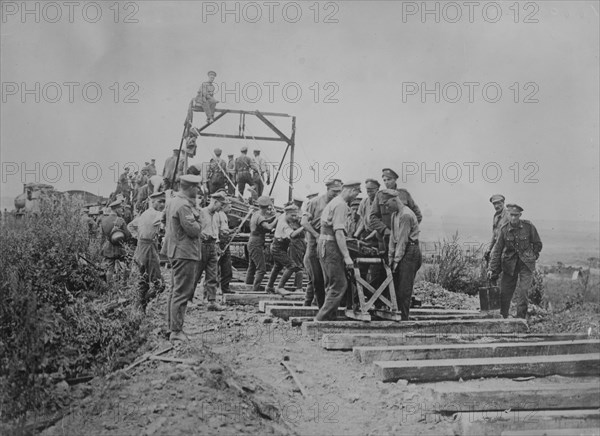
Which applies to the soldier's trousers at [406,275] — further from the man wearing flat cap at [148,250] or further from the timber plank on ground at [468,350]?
the man wearing flat cap at [148,250]

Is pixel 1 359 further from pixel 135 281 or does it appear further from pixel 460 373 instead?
pixel 460 373

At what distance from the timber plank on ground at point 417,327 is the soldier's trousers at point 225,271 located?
123 inches

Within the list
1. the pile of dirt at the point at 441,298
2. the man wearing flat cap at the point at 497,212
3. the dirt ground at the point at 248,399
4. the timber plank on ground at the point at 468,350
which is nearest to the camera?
the dirt ground at the point at 248,399

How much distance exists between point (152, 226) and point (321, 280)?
2.48m

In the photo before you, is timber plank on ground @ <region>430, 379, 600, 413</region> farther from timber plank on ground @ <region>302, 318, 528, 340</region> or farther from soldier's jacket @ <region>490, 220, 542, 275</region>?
soldier's jacket @ <region>490, 220, 542, 275</region>

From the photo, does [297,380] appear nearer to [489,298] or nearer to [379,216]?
[379,216]

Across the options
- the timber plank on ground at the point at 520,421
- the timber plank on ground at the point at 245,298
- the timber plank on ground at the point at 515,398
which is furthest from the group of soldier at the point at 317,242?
the timber plank on ground at the point at 520,421

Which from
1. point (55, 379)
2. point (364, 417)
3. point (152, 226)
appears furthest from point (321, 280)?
point (55, 379)

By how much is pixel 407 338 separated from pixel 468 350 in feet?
2.42

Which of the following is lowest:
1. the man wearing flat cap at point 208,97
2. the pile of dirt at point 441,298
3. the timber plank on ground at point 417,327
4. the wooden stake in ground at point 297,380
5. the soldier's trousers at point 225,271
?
the wooden stake in ground at point 297,380

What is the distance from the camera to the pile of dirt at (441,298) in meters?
10.7

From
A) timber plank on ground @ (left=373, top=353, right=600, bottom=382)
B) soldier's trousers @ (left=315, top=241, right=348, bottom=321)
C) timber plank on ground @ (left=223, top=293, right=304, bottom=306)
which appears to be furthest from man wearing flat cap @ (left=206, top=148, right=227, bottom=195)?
timber plank on ground @ (left=373, top=353, right=600, bottom=382)

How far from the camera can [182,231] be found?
19.2 ft

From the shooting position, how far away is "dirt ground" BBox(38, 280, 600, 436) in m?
3.83
